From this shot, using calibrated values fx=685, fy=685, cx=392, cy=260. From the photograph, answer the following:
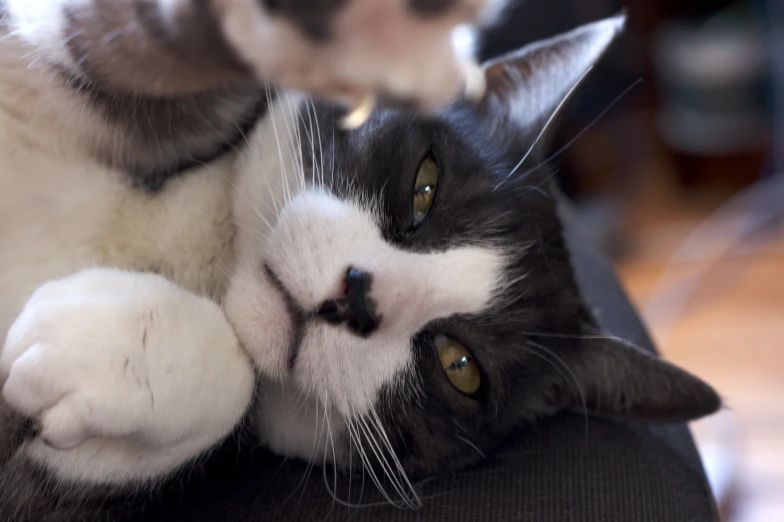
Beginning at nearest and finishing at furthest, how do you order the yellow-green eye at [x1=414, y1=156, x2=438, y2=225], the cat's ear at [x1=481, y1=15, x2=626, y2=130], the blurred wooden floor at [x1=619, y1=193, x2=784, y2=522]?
the yellow-green eye at [x1=414, y1=156, x2=438, y2=225] → the cat's ear at [x1=481, y1=15, x2=626, y2=130] → the blurred wooden floor at [x1=619, y1=193, x2=784, y2=522]

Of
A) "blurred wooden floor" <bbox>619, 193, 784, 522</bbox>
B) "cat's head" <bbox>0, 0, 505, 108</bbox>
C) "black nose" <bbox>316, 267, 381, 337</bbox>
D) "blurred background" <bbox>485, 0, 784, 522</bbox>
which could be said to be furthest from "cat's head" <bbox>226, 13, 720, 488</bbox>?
"blurred background" <bbox>485, 0, 784, 522</bbox>

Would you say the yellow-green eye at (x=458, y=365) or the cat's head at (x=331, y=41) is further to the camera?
the yellow-green eye at (x=458, y=365)

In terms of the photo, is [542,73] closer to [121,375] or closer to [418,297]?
[418,297]

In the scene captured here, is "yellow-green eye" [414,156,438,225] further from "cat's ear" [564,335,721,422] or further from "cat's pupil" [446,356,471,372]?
"cat's ear" [564,335,721,422]

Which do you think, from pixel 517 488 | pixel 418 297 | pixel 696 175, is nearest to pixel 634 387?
pixel 517 488

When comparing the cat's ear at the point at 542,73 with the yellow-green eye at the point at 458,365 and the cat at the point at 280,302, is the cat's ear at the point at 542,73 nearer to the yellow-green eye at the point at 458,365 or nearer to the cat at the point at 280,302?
the cat at the point at 280,302

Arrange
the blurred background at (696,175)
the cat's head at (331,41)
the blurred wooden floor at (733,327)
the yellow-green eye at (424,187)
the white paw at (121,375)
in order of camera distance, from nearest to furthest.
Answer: the cat's head at (331,41)
the white paw at (121,375)
the yellow-green eye at (424,187)
the blurred wooden floor at (733,327)
the blurred background at (696,175)

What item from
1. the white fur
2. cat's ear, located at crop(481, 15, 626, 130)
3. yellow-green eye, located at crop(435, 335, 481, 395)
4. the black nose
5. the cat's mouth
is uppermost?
the white fur

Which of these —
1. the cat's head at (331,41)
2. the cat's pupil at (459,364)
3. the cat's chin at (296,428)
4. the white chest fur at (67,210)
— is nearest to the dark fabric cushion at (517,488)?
the cat's chin at (296,428)
